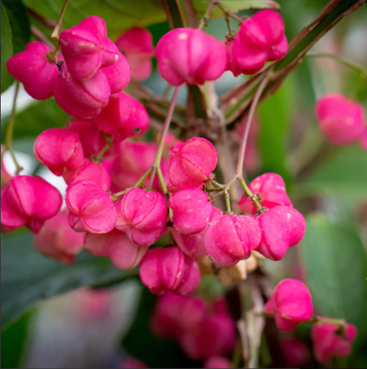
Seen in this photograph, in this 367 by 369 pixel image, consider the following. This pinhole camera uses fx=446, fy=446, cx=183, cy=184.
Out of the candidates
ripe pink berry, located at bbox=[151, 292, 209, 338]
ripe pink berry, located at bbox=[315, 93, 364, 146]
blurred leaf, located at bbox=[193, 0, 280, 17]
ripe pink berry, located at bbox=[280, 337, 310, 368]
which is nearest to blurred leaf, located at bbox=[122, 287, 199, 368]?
ripe pink berry, located at bbox=[151, 292, 209, 338]

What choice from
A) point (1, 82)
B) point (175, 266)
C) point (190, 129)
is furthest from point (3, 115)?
point (175, 266)

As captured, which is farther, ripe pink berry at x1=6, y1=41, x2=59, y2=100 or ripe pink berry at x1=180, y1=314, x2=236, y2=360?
ripe pink berry at x1=180, y1=314, x2=236, y2=360

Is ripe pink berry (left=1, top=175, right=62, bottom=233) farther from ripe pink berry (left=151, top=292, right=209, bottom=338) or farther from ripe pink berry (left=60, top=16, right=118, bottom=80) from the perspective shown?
ripe pink berry (left=151, top=292, right=209, bottom=338)

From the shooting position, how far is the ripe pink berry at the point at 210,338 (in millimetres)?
710

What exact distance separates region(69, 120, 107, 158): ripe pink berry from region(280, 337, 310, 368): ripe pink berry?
464 mm

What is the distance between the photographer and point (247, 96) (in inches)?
19.3

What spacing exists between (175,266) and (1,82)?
282 mm

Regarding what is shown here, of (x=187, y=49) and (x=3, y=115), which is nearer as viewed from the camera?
(x=187, y=49)

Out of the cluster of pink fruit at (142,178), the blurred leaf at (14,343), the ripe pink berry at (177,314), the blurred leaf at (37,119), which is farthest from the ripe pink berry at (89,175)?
the blurred leaf at (14,343)

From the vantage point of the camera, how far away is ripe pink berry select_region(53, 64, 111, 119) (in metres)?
0.33

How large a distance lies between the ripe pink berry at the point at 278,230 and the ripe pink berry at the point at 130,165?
0.13 m

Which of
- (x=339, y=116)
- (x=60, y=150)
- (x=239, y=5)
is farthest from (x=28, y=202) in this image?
(x=339, y=116)

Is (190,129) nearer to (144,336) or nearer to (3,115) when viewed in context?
(3,115)

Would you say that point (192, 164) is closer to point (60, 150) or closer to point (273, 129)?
point (60, 150)
